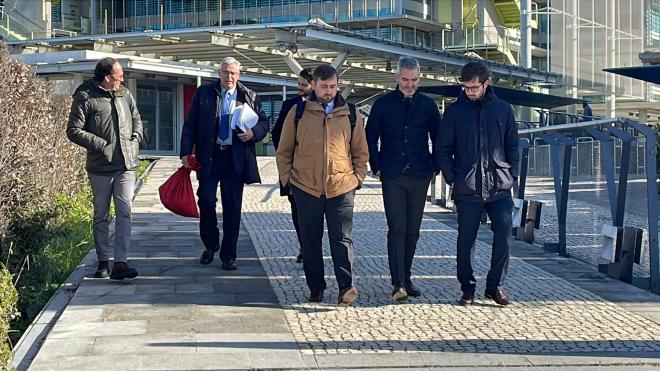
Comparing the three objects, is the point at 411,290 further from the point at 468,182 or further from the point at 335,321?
the point at 335,321

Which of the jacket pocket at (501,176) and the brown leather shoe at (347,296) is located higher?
the jacket pocket at (501,176)

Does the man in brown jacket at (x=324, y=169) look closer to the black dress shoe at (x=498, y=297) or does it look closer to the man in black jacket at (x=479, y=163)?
the man in black jacket at (x=479, y=163)

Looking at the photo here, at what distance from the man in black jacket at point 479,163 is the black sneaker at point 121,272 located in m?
2.71

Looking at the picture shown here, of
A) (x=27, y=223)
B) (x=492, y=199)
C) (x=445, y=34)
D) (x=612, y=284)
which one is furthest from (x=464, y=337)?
(x=445, y=34)

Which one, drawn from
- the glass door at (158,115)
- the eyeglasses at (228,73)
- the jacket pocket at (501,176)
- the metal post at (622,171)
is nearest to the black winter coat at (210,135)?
the eyeglasses at (228,73)

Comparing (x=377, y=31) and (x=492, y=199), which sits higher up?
(x=377, y=31)

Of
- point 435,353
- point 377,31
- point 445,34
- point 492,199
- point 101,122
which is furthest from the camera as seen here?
point 445,34

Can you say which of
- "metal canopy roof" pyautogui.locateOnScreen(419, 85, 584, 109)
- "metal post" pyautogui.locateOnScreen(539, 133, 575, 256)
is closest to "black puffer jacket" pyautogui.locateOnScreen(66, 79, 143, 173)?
"metal post" pyautogui.locateOnScreen(539, 133, 575, 256)

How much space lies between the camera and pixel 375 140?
7.64 m

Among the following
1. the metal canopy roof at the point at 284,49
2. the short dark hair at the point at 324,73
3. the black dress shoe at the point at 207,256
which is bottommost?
the black dress shoe at the point at 207,256

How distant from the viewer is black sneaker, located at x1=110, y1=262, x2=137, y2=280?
8.24 metres

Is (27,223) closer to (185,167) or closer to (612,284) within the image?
(185,167)

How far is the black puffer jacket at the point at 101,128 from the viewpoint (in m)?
8.02

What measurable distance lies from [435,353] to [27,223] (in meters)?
4.42
